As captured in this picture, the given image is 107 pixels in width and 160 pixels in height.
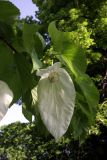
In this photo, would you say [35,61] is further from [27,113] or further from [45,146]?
[45,146]

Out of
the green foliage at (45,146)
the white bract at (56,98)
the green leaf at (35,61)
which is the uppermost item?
the green leaf at (35,61)

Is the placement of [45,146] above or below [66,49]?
below

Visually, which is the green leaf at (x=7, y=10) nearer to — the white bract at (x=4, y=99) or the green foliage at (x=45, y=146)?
the white bract at (x=4, y=99)

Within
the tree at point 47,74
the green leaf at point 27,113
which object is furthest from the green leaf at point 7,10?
the green leaf at point 27,113

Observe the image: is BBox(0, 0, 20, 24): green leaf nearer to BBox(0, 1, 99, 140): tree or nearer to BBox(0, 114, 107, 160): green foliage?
BBox(0, 1, 99, 140): tree

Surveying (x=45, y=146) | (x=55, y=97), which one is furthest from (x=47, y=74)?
(x=45, y=146)

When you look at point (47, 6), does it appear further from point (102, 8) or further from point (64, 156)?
point (64, 156)

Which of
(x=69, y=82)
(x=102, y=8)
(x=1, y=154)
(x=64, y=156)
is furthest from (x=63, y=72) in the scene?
(x=1, y=154)
